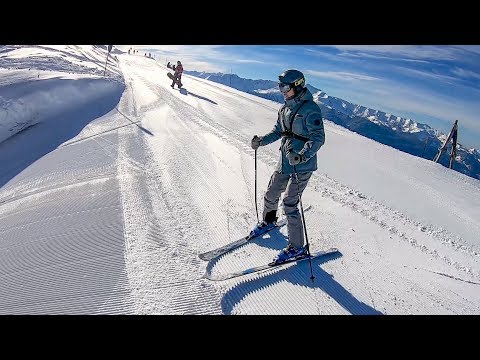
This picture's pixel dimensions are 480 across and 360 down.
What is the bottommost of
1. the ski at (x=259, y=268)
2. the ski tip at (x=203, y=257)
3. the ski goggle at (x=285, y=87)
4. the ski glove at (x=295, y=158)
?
the ski at (x=259, y=268)

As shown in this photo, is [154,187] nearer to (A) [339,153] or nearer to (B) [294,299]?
(B) [294,299]

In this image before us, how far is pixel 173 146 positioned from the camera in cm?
872

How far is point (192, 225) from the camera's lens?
5.07 m

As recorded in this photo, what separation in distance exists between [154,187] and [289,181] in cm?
269

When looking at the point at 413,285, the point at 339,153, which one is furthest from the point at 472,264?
the point at 339,153

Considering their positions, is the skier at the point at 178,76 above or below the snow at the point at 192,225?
above

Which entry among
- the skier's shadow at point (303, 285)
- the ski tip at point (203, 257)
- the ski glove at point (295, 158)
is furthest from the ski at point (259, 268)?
the ski glove at point (295, 158)

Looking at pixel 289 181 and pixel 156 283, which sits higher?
pixel 289 181

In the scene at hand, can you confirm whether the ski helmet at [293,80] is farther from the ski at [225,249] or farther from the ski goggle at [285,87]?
the ski at [225,249]

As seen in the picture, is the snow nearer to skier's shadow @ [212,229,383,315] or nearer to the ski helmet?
skier's shadow @ [212,229,383,315]

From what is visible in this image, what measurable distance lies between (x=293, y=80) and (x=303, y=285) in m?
2.54

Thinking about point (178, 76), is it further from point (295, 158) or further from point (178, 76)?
point (295, 158)

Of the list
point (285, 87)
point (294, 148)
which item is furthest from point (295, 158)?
point (285, 87)

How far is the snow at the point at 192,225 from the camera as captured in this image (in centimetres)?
366
